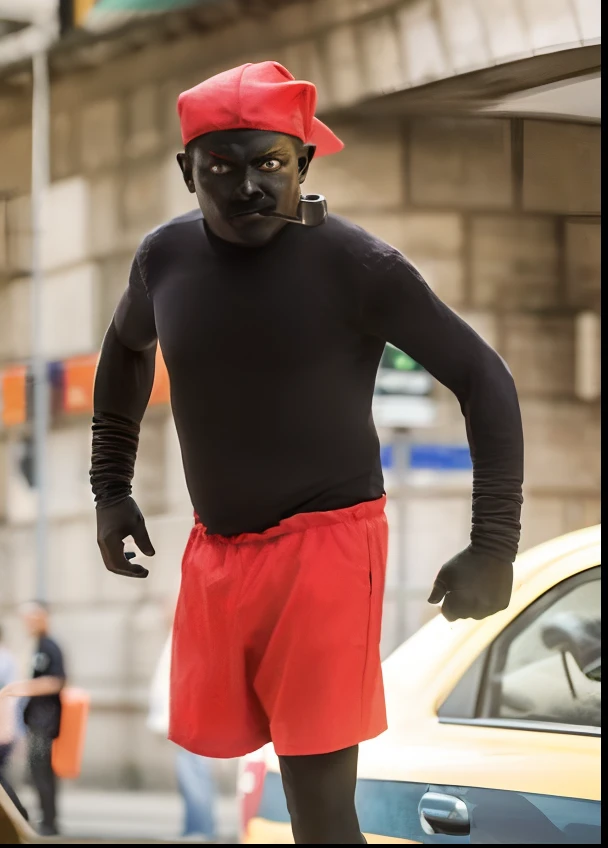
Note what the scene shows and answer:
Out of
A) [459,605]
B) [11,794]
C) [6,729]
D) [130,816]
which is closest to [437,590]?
[459,605]

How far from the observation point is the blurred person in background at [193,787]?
3450 mm

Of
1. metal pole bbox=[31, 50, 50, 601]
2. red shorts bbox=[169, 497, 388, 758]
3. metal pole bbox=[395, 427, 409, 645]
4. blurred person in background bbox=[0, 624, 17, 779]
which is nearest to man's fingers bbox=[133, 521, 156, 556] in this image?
red shorts bbox=[169, 497, 388, 758]

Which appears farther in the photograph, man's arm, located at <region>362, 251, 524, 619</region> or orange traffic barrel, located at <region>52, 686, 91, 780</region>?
orange traffic barrel, located at <region>52, 686, 91, 780</region>

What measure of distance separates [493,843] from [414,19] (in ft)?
5.79

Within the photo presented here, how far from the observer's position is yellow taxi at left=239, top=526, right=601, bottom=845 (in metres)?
1.86

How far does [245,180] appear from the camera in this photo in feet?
4.61

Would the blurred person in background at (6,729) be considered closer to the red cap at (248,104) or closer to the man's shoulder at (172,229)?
the man's shoulder at (172,229)

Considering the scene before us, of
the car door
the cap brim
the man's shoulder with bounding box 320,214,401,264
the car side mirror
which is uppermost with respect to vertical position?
the cap brim

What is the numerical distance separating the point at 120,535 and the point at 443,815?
2.43ft

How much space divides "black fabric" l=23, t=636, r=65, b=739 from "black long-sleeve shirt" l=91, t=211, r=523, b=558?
1.37 metres

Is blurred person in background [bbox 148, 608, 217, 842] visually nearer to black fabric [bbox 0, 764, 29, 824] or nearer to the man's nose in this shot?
black fabric [bbox 0, 764, 29, 824]

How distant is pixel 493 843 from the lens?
1844 millimetres

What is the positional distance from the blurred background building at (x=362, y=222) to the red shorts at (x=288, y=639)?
351 millimetres

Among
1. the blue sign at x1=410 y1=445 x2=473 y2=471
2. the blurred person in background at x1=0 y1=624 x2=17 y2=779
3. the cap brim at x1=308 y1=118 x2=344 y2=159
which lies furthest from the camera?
the blue sign at x1=410 y1=445 x2=473 y2=471
